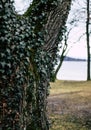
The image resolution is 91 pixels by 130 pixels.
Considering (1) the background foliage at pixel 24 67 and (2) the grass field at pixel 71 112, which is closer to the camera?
(1) the background foliage at pixel 24 67

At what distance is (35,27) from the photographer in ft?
31.0

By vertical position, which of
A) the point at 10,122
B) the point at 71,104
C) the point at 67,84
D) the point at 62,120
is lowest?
the point at 67,84

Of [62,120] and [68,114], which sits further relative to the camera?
[68,114]

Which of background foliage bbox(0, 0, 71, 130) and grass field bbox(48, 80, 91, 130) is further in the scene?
grass field bbox(48, 80, 91, 130)

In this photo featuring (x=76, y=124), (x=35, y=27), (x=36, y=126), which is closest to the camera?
(x=35, y=27)

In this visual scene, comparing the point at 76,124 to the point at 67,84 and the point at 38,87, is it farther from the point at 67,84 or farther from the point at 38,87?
the point at 67,84

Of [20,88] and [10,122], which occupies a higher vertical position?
[20,88]

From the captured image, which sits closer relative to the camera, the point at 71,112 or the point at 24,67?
the point at 24,67

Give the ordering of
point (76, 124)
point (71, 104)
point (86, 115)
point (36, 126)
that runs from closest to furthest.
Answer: point (36, 126)
point (76, 124)
point (86, 115)
point (71, 104)

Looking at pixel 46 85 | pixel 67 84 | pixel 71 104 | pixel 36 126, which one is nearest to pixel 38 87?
pixel 46 85

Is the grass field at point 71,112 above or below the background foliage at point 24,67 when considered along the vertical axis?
below

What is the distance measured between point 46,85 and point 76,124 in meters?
6.38

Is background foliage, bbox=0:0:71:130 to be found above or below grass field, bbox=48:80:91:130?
above

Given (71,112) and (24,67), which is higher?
(24,67)
